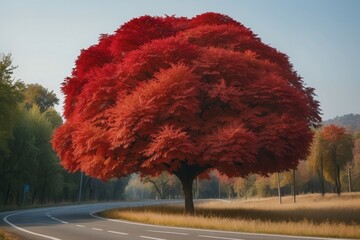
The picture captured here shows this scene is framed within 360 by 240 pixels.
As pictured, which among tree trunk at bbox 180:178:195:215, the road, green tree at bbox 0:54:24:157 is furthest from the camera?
green tree at bbox 0:54:24:157

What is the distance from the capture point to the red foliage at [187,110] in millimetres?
21516

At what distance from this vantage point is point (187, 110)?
22453 millimetres

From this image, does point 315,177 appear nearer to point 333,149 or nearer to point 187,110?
point 333,149

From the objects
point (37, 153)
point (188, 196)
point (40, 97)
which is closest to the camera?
point (188, 196)

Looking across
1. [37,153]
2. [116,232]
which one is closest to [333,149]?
[37,153]

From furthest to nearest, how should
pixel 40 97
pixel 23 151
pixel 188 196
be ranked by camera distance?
pixel 40 97 < pixel 23 151 < pixel 188 196

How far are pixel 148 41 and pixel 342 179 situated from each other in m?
76.1

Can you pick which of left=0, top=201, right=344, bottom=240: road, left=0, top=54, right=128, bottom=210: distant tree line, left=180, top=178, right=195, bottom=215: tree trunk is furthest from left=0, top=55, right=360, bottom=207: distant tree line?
left=0, top=201, right=344, bottom=240: road

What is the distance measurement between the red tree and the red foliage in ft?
0.21

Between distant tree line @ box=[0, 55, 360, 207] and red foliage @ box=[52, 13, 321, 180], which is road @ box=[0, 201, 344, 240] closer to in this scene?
red foliage @ box=[52, 13, 321, 180]

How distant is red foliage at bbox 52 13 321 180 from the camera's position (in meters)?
21.5

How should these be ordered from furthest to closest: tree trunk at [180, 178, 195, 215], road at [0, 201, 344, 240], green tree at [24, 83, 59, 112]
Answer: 1. green tree at [24, 83, 59, 112]
2. tree trunk at [180, 178, 195, 215]
3. road at [0, 201, 344, 240]

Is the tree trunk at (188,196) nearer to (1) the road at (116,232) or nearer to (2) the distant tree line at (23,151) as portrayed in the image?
(1) the road at (116,232)

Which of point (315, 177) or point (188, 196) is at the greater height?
point (315, 177)
